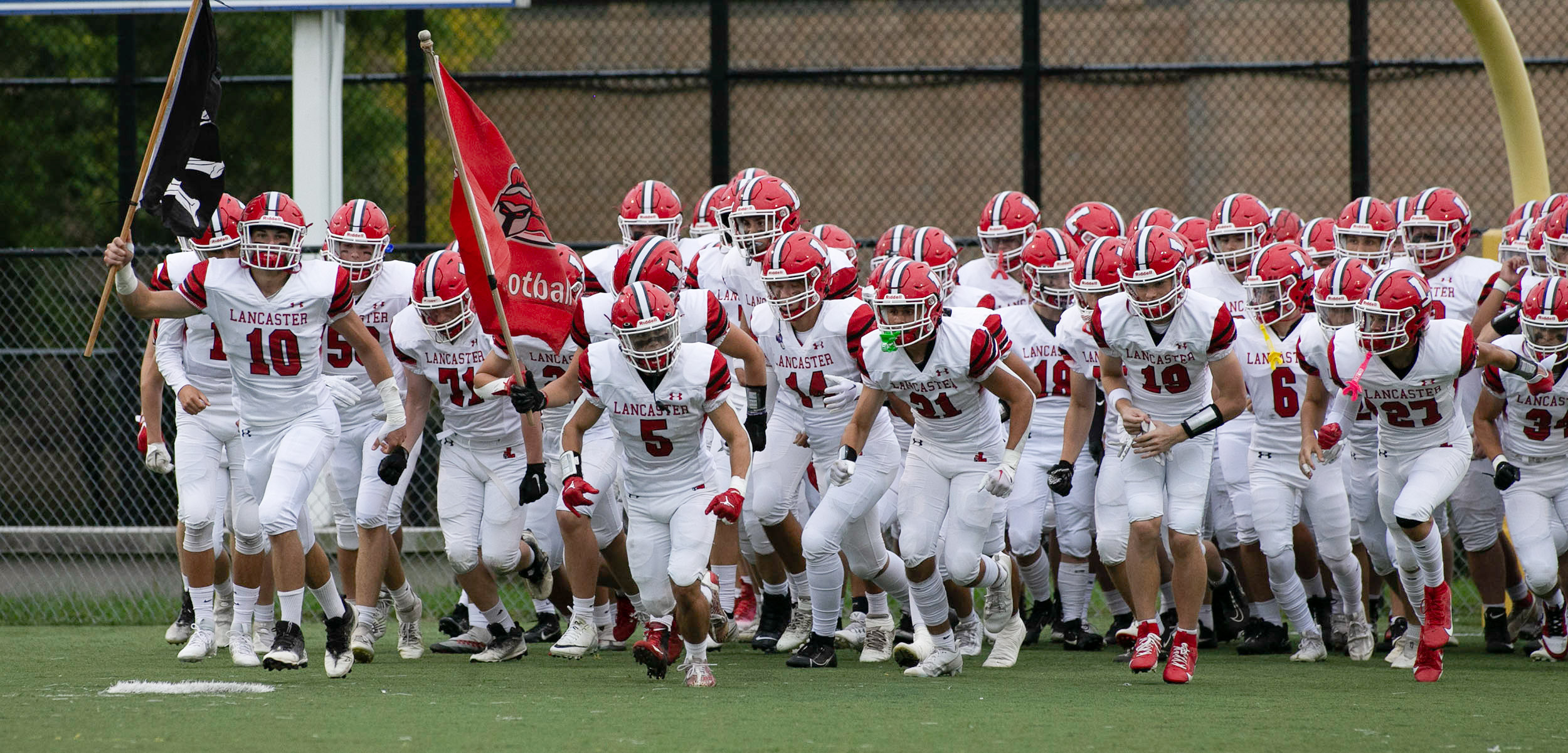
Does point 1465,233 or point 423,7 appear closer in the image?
point 1465,233

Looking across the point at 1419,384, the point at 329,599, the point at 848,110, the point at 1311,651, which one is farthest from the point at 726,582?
the point at 848,110

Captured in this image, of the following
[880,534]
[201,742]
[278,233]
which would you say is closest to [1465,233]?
[880,534]

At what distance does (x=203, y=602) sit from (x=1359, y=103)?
23.9ft

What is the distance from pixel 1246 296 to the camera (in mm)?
8273

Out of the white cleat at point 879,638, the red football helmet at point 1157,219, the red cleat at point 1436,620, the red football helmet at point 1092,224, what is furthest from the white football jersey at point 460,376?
the red cleat at point 1436,620

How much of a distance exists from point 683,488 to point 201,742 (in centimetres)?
218

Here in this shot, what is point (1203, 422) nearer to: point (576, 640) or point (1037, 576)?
point (1037, 576)

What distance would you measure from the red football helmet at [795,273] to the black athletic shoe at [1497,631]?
3546mm

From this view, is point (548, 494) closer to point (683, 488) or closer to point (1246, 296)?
point (683, 488)

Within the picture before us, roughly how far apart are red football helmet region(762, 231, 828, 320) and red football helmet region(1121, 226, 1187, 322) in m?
1.32

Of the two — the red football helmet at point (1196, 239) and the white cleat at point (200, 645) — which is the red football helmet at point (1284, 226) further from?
the white cleat at point (200, 645)

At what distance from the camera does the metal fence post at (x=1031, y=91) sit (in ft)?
34.8

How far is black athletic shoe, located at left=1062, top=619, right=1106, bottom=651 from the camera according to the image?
8352 millimetres

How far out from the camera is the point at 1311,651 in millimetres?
7801
